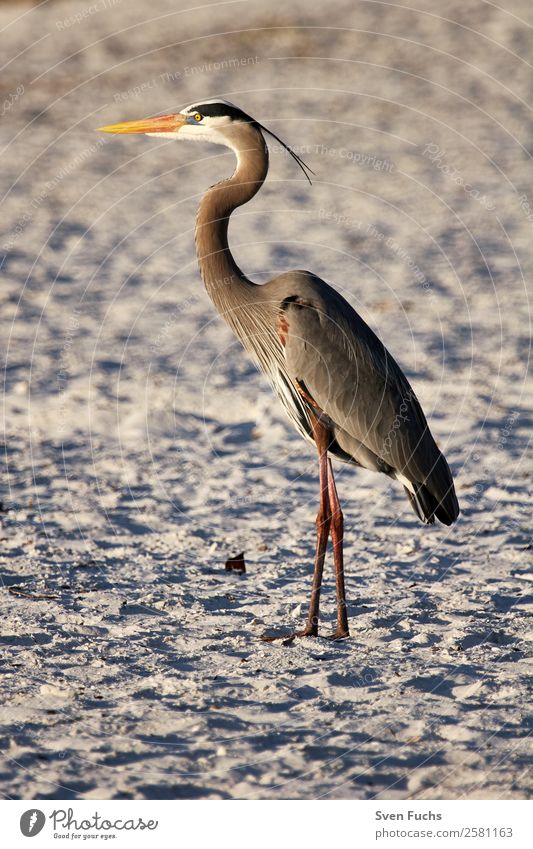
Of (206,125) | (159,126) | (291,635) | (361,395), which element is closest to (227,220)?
(206,125)

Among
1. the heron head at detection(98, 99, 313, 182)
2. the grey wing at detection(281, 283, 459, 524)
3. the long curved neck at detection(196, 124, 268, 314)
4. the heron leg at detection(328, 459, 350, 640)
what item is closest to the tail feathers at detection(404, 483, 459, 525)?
the grey wing at detection(281, 283, 459, 524)

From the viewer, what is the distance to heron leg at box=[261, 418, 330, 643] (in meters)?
6.15

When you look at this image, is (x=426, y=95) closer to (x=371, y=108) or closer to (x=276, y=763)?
(x=371, y=108)

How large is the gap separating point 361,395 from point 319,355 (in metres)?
0.35

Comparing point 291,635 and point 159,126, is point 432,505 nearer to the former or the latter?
point 291,635

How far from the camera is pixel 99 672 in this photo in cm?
571

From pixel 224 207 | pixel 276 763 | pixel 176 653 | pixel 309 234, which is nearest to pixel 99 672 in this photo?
pixel 176 653

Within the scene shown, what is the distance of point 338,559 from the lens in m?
6.30

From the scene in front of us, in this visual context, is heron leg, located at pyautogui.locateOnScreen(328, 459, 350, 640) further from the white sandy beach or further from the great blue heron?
the white sandy beach

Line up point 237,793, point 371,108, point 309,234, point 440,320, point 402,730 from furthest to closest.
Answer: point 371,108 < point 309,234 < point 440,320 < point 402,730 < point 237,793

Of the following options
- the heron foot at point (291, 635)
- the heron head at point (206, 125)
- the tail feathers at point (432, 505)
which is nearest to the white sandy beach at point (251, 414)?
the heron foot at point (291, 635)

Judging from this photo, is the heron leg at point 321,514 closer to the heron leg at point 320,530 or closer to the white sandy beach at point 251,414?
the heron leg at point 320,530

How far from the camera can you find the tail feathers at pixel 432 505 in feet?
21.6

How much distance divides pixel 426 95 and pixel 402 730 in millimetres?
11606
